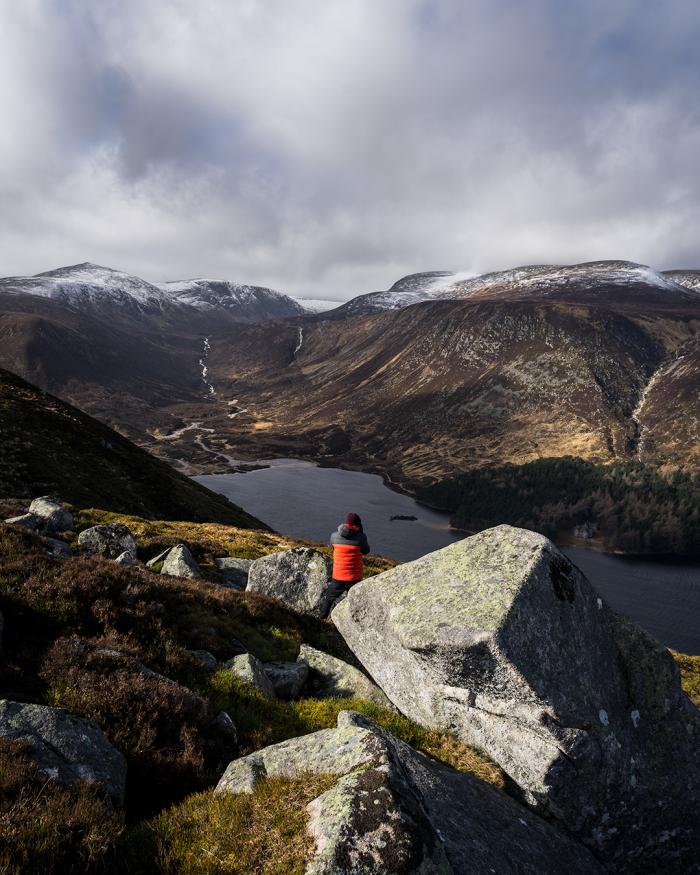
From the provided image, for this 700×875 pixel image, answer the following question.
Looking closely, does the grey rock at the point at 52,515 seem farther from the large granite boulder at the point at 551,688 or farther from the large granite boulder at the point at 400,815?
the large granite boulder at the point at 400,815

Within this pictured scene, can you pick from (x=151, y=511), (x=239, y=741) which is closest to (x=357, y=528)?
(x=239, y=741)

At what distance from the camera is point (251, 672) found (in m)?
12.2

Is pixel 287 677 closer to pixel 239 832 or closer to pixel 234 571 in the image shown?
pixel 239 832

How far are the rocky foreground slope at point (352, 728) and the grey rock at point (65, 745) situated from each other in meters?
0.03

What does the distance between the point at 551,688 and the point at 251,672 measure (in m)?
7.36

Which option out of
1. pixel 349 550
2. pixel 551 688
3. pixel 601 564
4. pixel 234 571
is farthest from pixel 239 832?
pixel 601 564

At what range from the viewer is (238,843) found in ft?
20.8

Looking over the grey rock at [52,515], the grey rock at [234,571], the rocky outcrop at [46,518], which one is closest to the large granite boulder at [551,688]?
the grey rock at [234,571]

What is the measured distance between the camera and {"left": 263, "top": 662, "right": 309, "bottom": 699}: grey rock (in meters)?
12.9

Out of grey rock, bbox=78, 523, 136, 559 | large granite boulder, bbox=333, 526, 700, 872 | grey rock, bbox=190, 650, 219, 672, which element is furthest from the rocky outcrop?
large granite boulder, bbox=333, 526, 700, 872

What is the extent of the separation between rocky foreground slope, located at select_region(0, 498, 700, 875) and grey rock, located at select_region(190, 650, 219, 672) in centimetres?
6

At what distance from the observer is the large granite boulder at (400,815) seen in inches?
233

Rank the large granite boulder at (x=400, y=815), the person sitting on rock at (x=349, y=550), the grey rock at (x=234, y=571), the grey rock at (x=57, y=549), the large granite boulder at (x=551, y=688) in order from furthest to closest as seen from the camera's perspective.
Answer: the grey rock at (x=234, y=571) → the person sitting on rock at (x=349, y=550) → the grey rock at (x=57, y=549) → the large granite boulder at (x=551, y=688) → the large granite boulder at (x=400, y=815)

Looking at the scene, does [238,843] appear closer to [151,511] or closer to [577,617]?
[577,617]
